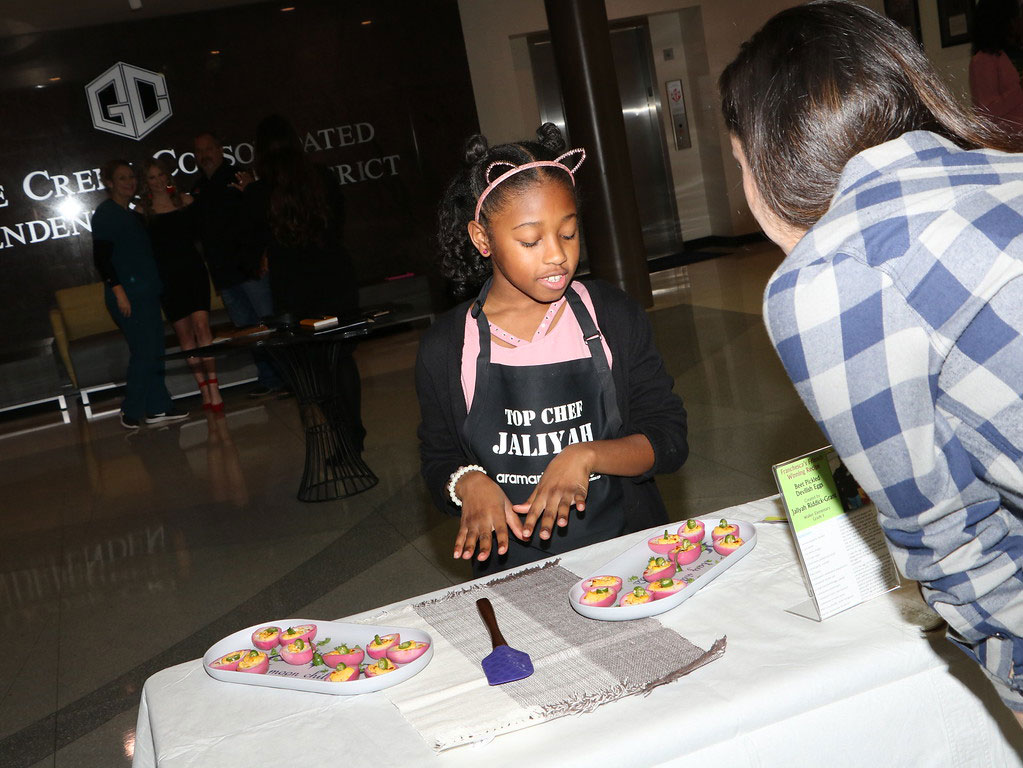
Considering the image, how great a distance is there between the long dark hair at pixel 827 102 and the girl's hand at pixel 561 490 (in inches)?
28.3

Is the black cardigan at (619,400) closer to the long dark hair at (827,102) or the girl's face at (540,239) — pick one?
the girl's face at (540,239)

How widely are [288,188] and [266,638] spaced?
4.25m

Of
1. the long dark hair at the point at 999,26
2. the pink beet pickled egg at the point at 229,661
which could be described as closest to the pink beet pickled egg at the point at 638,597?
the pink beet pickled egg at the point at 229,661

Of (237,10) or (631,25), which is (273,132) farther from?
(631,25)

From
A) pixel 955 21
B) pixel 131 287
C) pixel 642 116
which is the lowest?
pixel 131 287

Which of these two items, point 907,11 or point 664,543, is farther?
point 907,11

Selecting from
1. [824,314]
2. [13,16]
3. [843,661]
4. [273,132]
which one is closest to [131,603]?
[273,132]

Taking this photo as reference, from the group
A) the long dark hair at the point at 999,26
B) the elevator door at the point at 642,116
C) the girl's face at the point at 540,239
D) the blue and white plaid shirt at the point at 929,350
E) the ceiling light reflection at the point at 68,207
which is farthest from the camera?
the elevator door at the point at 642,116

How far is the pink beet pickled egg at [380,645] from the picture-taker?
1285 mm

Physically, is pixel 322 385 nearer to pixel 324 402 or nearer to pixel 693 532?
pixel 324 402

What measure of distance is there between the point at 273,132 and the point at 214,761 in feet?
15.1

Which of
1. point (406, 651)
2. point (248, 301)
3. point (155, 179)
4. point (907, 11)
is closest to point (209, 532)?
point (406, 651)

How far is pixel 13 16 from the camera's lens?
28.0ft

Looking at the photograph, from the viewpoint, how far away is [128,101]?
8.87 m
